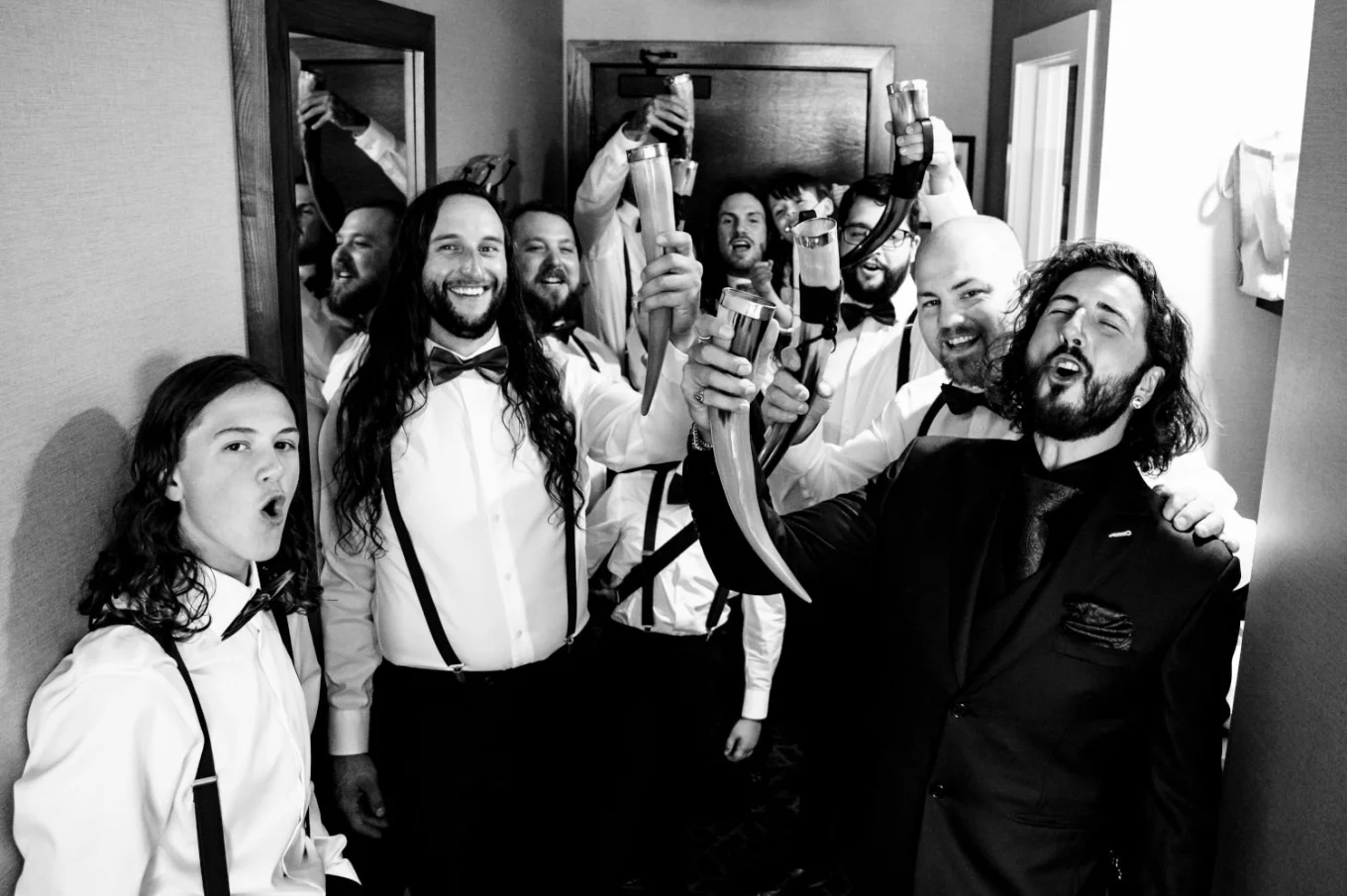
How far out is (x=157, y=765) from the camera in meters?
1.27

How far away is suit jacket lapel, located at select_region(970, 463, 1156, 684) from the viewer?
1525mm

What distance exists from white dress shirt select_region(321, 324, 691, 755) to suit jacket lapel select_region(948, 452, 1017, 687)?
1.81ft

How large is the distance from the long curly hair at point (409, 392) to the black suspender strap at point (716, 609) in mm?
484

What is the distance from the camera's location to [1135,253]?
168 centimetres

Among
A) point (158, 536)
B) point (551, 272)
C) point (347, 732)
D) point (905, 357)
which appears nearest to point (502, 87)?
point (551, 272)

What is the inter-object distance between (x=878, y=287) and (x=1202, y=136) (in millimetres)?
895

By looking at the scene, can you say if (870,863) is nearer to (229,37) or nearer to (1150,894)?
(1150,894)

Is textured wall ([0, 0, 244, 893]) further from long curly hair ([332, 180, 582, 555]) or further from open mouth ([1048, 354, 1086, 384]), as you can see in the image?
open mouth ([1048, 354, 1086, 384])

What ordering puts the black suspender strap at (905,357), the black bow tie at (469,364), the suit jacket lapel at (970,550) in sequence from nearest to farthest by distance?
1. the suit jacket lapel at (970,550)
2. the black bow tie at (469,364)
3. the black suspender strap at (905,357)

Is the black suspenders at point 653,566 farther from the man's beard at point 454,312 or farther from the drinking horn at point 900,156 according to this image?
the drinking horn at point 900,156

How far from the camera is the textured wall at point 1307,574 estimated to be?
1321 millimetres

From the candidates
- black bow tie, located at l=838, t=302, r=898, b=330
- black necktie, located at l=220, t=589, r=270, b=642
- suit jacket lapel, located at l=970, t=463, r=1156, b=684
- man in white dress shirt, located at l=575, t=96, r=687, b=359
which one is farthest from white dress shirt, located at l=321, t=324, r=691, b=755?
man in white dress shirt, located at l=575, t=96, r=687, b=359

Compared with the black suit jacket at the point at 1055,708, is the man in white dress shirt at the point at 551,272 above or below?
above

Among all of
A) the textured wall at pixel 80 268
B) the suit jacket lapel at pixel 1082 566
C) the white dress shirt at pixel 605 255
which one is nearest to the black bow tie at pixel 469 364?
the textured wall at pixel 80 268
